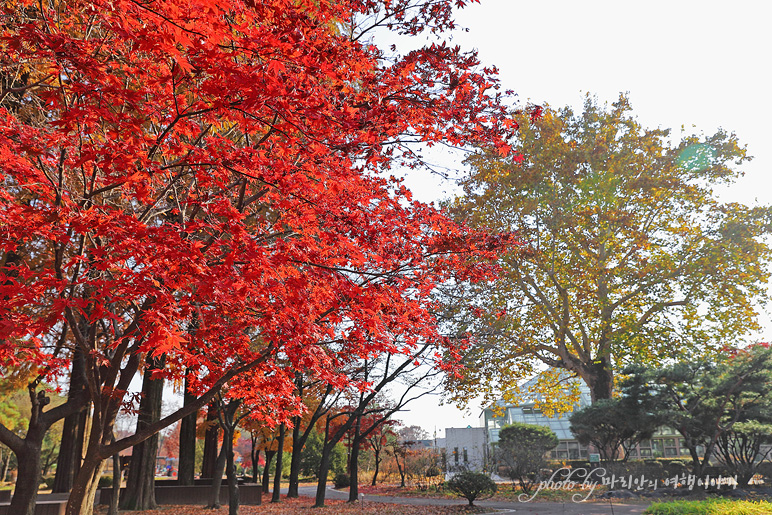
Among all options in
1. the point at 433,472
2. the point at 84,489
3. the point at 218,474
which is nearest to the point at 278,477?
the point at 218,474

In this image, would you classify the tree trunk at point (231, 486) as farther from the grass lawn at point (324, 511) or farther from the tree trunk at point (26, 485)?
the tree trunk at point (26, 485)

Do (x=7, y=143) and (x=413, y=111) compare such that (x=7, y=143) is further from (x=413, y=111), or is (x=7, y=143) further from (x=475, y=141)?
(x=475, y=141)

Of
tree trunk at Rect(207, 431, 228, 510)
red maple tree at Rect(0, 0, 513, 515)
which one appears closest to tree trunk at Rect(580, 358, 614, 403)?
tree trunk at Rect(207, 431, 228, 510)

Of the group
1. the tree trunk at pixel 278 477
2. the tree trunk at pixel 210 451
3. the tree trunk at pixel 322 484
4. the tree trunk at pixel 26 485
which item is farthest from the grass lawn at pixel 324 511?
the tree trunk at pixel 210 451

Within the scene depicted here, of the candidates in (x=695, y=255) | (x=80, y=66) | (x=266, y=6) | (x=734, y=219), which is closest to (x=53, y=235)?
(x=80, y=66)

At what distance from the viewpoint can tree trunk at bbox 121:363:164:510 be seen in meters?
13.5

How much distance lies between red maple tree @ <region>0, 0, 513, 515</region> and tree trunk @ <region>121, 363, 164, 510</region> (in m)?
6.79

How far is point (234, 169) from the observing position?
4.35 meters

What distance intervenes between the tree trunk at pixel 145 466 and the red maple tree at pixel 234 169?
22.3 ft

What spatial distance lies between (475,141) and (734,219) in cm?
1633

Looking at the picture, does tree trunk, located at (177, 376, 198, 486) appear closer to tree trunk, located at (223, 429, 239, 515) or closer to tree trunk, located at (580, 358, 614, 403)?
tree trunk, located at (223, 429, 239, 515)

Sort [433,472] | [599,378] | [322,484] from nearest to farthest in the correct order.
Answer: [322,484] < [599,378] < [433,472]

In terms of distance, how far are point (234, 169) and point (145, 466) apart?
12658 mm

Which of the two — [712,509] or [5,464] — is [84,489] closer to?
[712,509]
